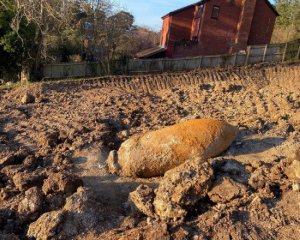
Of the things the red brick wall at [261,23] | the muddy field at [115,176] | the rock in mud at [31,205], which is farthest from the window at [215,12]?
the rock in mud at [31,205]

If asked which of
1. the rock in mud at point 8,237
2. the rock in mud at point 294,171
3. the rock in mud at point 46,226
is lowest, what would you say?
the rock in mud at point 8,237

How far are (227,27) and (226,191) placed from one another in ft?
67.5

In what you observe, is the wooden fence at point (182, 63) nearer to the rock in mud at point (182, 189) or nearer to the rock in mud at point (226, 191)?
the rock in mud at point (182, 189)

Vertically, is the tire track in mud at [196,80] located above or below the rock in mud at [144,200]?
above

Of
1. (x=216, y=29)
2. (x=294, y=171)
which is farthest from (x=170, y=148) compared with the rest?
(x=216, y=29)

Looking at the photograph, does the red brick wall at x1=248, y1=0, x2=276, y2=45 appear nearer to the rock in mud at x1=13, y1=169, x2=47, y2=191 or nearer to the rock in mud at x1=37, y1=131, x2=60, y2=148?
the rock in mud at x1=37, y1=131, x2=60, y2=148

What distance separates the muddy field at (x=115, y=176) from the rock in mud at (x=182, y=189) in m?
0.14

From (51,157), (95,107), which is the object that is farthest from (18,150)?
(95,107)

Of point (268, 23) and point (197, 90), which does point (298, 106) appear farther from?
point (268, 23)

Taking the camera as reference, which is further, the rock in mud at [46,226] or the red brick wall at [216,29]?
the red brick wall at [216,29]

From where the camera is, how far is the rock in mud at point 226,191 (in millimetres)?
6605

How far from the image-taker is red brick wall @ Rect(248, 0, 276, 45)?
25.9 meters

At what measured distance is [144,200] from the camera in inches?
268

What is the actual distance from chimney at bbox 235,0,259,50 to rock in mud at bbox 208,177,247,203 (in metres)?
20.2
